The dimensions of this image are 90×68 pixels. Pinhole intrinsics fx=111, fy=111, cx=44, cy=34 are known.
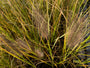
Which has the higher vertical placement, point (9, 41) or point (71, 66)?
point (9, 41)

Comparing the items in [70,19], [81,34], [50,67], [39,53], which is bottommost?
[50,67]

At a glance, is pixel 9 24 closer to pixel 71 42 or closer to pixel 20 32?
pixel 20 32

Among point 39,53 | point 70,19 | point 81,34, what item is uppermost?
point 70,19

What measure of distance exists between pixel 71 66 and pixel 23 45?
0.34 m

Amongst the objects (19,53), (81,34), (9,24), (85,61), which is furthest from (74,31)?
(9,24)

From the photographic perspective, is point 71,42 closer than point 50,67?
Yes

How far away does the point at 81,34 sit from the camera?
0.61m

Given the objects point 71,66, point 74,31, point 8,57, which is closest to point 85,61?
point 71,66

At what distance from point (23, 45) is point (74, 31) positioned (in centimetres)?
30

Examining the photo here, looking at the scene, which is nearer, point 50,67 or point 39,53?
point 39,53

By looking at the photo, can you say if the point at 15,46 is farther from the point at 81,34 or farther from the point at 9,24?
the point at 81,34

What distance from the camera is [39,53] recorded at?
0.65m

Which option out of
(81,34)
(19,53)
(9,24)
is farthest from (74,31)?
(9,24)

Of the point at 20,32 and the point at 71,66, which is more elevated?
the point at 20,32
